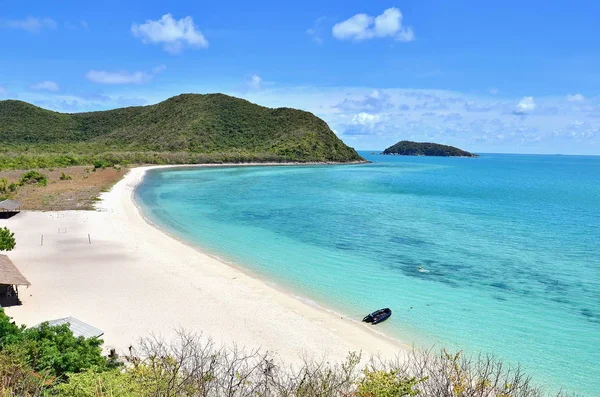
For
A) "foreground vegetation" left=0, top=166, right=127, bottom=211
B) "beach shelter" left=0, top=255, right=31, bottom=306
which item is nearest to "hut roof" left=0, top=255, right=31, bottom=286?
"beach shelter" left=0, top=255, right=31, bottom=306

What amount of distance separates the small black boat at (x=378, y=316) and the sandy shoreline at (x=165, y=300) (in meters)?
0.54

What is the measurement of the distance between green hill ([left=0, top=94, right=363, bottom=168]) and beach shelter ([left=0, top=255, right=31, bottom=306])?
304ft

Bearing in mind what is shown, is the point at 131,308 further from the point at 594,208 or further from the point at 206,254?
the point at 594,208

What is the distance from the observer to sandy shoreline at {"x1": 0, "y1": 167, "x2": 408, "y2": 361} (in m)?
14.7

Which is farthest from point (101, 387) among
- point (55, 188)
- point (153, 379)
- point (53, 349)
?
point (55, 188)

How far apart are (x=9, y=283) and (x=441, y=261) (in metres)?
21.7

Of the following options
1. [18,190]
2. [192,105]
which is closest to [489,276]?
[18,190]

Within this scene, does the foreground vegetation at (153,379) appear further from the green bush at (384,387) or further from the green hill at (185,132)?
the green hill at (185,132)

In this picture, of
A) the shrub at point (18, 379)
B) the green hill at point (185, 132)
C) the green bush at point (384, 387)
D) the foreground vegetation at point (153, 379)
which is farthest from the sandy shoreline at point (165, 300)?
the green hill at point (185, 132)

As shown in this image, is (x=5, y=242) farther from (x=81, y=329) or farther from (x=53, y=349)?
(x=53, y=349)

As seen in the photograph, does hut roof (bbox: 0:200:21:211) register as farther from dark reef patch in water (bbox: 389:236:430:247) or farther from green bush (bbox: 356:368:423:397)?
green bush (bbox: 356:368:423:397)

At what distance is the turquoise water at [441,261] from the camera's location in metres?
15.8

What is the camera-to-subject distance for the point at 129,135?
13725 cm

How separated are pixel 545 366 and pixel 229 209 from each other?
34.4 m
